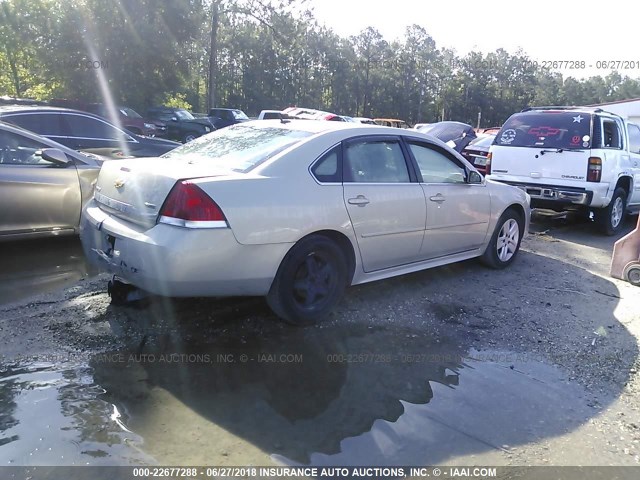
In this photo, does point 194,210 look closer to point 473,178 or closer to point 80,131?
point 473,178

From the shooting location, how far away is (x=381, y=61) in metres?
61.4

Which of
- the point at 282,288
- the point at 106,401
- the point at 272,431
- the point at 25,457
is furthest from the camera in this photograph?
the point at 282,288

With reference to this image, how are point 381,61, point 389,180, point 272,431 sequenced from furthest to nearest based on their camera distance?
point 381,61 → point 389,180 → point 272,431

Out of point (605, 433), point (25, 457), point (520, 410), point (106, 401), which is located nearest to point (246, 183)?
point (106, 401)

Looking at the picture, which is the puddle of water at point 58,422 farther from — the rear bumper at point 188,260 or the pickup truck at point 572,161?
the pickup truck at point 572,161

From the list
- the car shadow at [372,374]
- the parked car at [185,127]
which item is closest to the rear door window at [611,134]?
the car shadow at [372,374]

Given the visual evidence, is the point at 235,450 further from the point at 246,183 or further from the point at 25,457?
the point at 246,183

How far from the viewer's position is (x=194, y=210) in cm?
355

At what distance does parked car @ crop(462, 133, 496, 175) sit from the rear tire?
183 inches

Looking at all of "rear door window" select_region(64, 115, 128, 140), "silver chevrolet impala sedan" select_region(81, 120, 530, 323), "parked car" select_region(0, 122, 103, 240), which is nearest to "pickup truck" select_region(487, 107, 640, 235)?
"silver chevrolet impala sedan" select_region(81, 120, 530, 323)

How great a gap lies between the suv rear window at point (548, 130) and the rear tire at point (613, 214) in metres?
1.11

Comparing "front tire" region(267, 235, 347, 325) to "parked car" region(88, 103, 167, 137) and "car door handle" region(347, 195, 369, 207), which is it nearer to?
"car door handle" region(347, 195, 369, 207)

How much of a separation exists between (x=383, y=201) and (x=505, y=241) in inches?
89.8

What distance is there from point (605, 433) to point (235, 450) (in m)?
2.09
